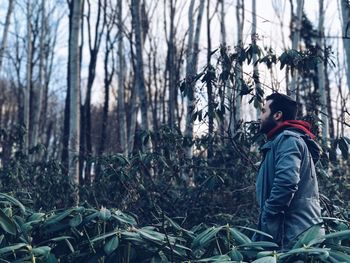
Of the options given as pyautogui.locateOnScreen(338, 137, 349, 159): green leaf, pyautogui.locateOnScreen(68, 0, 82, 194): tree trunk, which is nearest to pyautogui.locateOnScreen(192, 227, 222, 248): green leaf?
pyautogui.locateOnScreen(338, 137, 349, 159): green leaf

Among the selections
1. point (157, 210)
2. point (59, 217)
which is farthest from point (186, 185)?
point (59, 217)

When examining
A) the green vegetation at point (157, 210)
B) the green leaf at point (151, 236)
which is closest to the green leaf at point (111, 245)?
the green vegetation at point (157, 210)

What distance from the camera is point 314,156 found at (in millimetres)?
4129

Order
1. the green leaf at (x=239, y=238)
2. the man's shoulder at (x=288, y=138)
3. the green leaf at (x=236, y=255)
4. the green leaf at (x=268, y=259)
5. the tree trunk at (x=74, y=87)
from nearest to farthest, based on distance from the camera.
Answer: the green leaf at (x=268, y=259) < the green leaf at (x=236, y=255) < the green leaf at (x=239, y=238) < the man's shoulder at (x=288, y=138) < the tree trunk at (x=74, y=87)

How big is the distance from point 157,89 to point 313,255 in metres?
21.4

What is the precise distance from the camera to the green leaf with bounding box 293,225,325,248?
7.33 ft

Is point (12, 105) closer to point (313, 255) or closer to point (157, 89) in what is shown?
point (157, 89)

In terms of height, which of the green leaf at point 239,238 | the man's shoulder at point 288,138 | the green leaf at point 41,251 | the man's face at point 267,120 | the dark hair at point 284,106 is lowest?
the green leaf at point 41,251

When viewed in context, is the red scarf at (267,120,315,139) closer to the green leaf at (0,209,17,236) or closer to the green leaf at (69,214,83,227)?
the green leaf at (69,214,83,227)

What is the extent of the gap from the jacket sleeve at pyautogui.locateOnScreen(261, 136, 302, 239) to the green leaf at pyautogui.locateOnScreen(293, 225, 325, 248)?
3.68 ft

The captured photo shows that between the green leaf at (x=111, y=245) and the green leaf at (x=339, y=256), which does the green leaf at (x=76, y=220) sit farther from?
the green leaf at (x=339, y=256)

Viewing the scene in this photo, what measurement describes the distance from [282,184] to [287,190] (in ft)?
0.17

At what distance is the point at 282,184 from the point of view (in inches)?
139

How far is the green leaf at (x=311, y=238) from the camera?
88.0 inches
